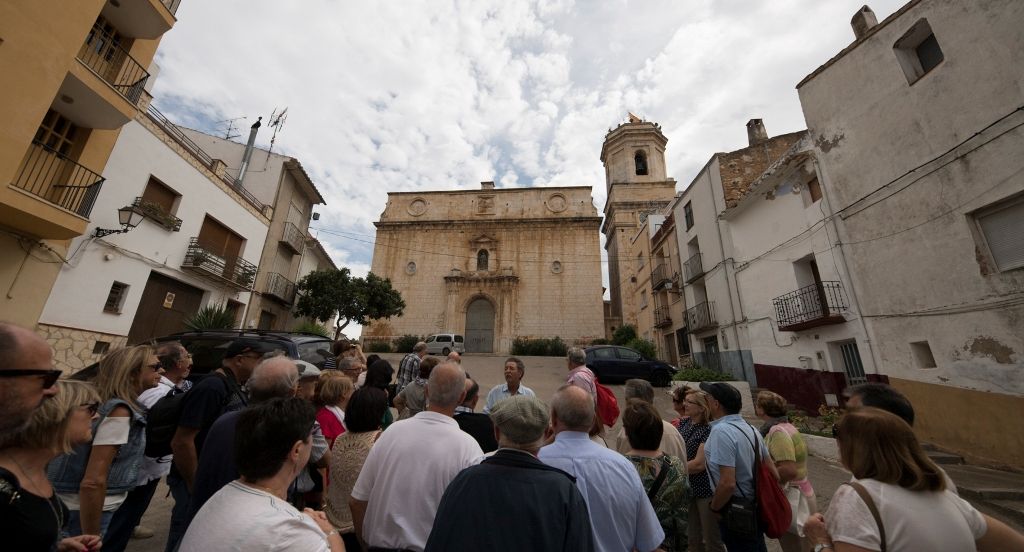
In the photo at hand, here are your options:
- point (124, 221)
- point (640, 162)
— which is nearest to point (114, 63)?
point (124, 221)

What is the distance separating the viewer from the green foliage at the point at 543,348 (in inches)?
852

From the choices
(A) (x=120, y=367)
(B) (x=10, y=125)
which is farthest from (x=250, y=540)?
(B) (x=10, y=125)

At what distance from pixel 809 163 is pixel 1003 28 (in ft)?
11.8

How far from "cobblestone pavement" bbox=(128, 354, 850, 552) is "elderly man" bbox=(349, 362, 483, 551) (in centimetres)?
280

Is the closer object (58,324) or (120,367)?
(120,367)

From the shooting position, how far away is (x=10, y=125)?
6.39 metres

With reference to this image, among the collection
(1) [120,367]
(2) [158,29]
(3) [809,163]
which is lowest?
(1) [120,367]

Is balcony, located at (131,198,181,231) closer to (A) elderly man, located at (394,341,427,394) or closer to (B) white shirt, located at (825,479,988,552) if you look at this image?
(A) elderly man, located at (394,341,427,394)

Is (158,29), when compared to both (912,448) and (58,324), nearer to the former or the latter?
(58,324)

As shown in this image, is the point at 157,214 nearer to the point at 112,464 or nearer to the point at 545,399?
the point at 112,464

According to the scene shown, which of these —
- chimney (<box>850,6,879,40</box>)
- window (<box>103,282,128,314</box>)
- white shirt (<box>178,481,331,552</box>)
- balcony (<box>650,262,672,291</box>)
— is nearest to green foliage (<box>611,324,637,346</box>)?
balcony (<box>650,262,672,291</box>)

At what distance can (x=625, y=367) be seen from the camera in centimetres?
1307

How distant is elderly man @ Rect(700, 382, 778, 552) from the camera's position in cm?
251

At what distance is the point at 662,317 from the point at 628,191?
11.5 m
